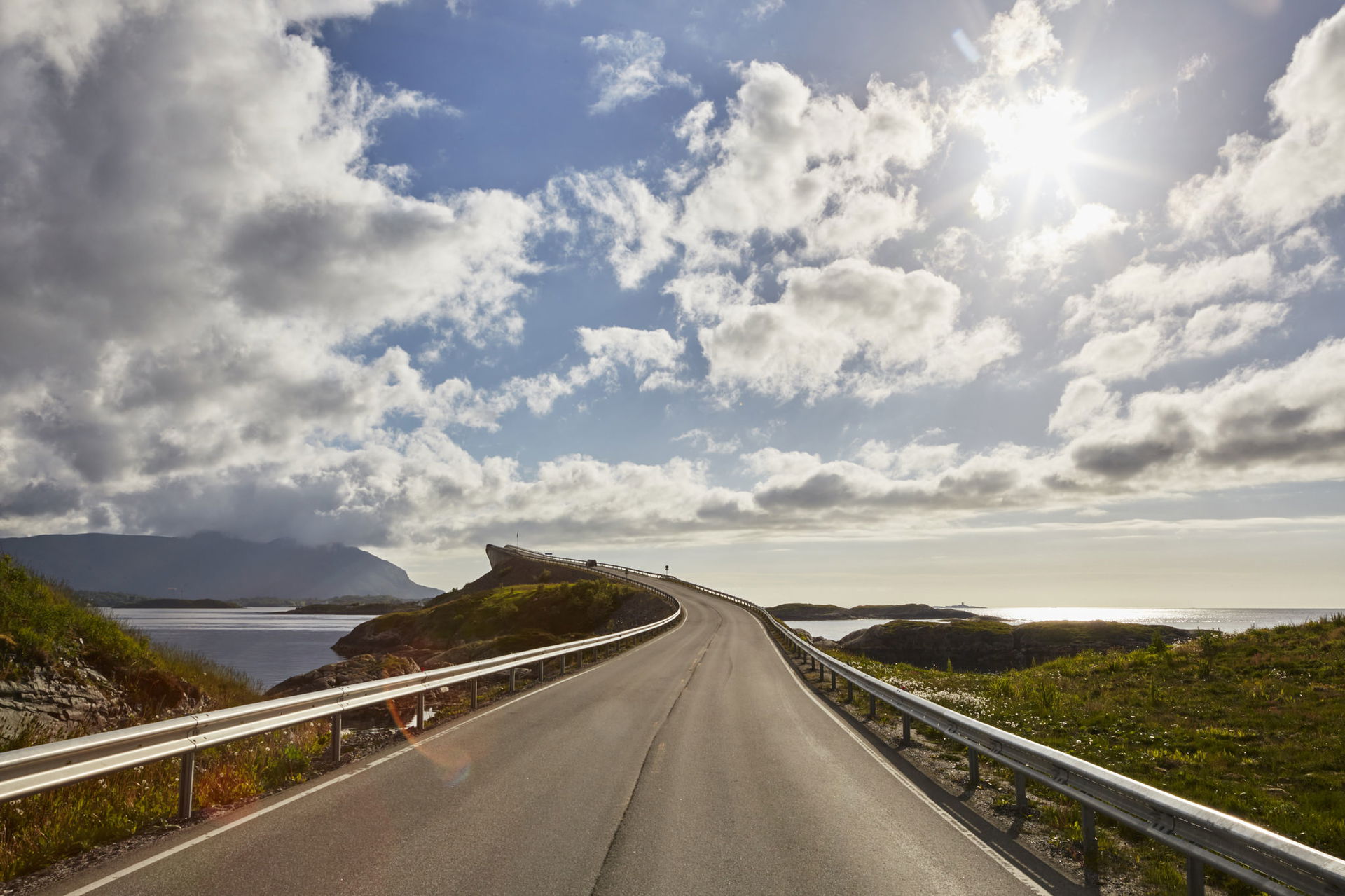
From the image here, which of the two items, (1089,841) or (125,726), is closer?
(1089,841)

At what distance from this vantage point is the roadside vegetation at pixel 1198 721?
23.6 feet

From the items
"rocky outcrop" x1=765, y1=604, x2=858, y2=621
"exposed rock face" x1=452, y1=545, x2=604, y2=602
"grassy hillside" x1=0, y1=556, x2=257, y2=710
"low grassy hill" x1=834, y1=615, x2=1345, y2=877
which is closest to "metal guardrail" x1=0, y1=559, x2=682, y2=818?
"grassy hillside" x1=0, y1=556, x2=257, y2=710

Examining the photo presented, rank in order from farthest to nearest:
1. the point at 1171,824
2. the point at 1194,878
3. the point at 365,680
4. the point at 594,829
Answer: the point at 365,680 < the point at 594,829 < the point at 1171,824 < the point at 1194,878

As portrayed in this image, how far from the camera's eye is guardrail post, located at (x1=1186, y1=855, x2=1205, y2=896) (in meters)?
4.85

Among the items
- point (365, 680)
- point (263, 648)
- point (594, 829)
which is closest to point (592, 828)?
point (594, 829)

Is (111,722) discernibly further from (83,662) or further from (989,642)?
(989,642)

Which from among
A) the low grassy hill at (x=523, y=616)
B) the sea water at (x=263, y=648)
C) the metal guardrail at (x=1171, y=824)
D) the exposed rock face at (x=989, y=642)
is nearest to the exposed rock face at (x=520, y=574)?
the low grassy hill at (x=523, y=616)

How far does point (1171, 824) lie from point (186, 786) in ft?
27.6

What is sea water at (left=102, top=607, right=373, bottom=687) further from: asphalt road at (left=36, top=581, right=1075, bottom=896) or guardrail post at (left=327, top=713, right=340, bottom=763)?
asphalt road at (left=36, top=581, right=1075, bottom=896)

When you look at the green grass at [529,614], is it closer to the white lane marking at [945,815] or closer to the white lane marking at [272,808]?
the white lane marking at [272,808]

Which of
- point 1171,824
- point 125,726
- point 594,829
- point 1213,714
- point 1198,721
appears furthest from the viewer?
point 1213,714

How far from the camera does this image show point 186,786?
22.1 ft

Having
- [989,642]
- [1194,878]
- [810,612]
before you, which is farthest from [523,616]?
[810,612]

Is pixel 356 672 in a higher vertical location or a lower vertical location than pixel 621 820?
lower
